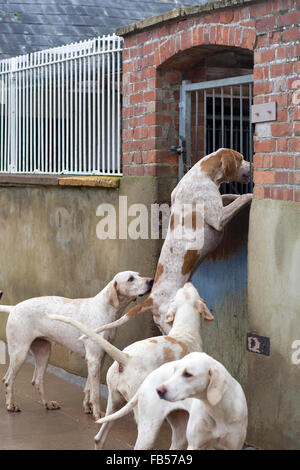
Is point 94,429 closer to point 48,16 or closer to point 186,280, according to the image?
point 186,280

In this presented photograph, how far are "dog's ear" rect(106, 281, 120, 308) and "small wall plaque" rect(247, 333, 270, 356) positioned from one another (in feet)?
4.27

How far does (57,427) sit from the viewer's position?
7363 millimetres

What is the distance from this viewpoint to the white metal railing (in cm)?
898

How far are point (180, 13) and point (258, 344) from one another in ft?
9.15

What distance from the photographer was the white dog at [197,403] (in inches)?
201

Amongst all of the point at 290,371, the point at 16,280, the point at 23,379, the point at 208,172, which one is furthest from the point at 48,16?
the point at 290,371

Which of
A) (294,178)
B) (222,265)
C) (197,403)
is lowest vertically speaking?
(197,403)

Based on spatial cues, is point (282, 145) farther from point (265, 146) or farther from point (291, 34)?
point (291, 34)

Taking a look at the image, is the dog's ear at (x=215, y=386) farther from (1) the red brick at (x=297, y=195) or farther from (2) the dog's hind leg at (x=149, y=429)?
(1) the red brick at (x=297, y=195)

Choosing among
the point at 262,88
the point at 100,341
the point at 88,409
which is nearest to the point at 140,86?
the point at 262,88

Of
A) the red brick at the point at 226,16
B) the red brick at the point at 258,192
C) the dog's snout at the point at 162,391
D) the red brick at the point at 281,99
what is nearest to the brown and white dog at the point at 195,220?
the red brick at the point at 258,192

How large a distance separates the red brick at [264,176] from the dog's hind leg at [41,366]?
2.73 metres

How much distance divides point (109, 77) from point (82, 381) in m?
3.01

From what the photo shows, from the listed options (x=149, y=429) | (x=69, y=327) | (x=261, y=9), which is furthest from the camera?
(x=69, y=327)
